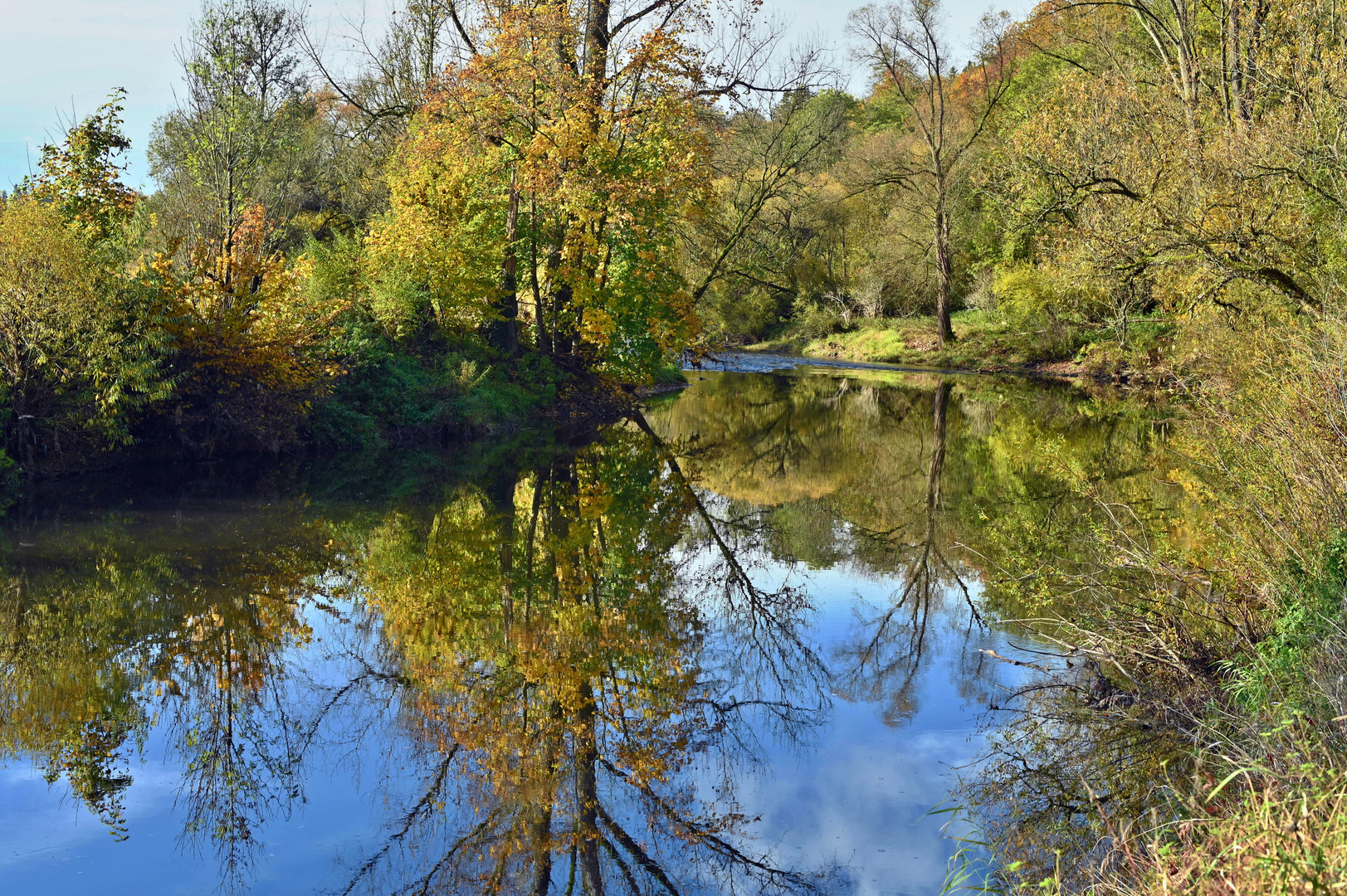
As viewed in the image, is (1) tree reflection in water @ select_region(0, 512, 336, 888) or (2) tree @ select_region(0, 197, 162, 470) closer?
(1) tree reflection in water @ select_region(0, 512, 336, 888)

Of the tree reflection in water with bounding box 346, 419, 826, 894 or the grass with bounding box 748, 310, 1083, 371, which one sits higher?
the grass with bounding box 748, 310, 1083, 371

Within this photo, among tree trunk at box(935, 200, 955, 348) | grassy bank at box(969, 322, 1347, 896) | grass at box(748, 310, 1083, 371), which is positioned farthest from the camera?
tree trunk at box(935, 200, 955, 348)

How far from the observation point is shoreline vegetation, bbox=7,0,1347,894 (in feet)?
18.6

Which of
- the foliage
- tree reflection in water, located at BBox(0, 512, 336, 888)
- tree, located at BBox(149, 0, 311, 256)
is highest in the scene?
tree, located at BBox(149, 0, 311, 256)

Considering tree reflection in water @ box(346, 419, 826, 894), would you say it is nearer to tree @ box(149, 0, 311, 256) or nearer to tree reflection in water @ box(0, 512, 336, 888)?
tree reflection in water @ box(0, 512, 336, 888)

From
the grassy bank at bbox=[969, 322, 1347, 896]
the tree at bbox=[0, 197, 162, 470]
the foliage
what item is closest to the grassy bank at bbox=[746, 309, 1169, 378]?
the foliage

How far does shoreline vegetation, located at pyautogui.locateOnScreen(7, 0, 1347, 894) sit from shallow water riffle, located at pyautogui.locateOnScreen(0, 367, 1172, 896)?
2.71ft

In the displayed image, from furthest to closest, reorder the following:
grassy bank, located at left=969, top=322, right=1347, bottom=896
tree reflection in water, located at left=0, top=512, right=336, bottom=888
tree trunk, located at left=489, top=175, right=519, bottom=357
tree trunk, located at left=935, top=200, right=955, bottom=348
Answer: tree trunk, located at left=935, top=200, right=955, bottom=348 → tree trunk, located at left=489, top=175, right=519, bottom=357 → tree reflection in water, located at left=0, top=512, right=336, bottom=888 → grassy bank, located at left=969, top=322, right=1347, bottom=896

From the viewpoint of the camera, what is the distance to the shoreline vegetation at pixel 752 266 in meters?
5.67

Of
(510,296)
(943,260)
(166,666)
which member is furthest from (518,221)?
(943,260)

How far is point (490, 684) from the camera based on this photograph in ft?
23.7

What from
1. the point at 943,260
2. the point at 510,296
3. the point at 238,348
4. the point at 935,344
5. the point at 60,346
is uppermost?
the point at 943,260

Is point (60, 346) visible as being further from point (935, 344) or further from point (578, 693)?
point (935, 344)

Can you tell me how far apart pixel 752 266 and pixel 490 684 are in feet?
89.4
